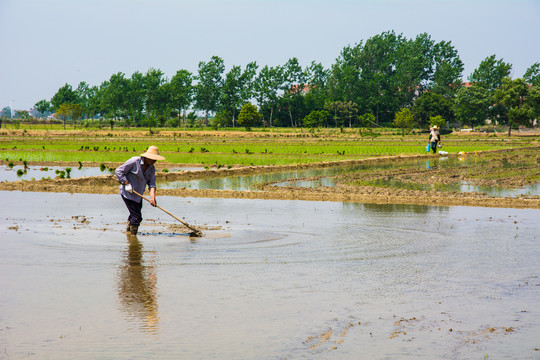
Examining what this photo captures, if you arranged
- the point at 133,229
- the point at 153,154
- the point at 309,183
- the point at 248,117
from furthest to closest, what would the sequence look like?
Answer: the point at 248,117 → the point at 309,183 → the point at 133,229 → the point at 153,154

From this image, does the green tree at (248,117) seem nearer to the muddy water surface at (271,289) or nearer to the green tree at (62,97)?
the green tree at (62,97)

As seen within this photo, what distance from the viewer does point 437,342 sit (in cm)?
529

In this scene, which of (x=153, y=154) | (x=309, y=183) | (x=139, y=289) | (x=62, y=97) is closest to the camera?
(x=139, y=289)

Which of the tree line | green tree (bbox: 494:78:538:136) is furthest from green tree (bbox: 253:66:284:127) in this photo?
green tree (bbox: 494:78:538:136)

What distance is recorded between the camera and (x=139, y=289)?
680cm

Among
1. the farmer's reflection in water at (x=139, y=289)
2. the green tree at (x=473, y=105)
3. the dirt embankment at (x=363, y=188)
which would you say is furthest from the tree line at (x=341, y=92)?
the farmer's reflection in water at (x=139, y=289)

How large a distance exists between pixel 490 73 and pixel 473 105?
1102 cm

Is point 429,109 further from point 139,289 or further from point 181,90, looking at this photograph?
point 139,289

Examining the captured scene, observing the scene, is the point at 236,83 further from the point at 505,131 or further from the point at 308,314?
the point at 308,314

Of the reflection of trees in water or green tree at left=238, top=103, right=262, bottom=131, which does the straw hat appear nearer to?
the reflection of trees in water

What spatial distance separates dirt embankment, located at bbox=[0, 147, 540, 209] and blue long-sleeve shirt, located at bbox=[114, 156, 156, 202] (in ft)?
19.9

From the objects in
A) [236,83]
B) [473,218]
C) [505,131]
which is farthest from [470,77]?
[473,218]

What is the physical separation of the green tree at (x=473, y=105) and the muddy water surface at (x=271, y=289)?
235ft

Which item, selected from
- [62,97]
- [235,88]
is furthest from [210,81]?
[62,97]
